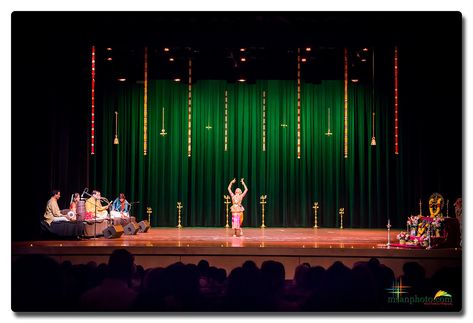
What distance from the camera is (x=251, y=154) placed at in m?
15.6

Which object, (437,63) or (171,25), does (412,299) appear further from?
(171,25)

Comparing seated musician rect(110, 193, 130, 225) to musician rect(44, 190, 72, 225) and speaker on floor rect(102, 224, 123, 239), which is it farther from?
musician rect(44, 190, 72, 225)

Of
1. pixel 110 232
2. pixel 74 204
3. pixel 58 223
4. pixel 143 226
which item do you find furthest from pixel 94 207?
pixel 58 223

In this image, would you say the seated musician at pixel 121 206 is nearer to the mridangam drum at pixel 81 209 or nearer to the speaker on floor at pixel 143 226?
the speaker on floor at pixel 143 226

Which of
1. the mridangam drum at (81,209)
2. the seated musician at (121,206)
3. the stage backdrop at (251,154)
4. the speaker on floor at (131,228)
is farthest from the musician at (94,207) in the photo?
the stage backdrop at (251,154)

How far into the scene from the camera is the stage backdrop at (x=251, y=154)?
595 inches

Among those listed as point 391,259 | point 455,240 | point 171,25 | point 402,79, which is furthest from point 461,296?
point 402,79

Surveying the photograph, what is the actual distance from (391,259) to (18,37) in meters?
4.80

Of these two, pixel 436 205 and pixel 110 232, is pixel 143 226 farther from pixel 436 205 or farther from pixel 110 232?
pixel 436 205

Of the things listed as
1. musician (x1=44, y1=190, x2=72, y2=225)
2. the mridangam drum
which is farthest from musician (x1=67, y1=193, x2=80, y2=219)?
musician (x1=44, y1=190, x2=72, y2=225)

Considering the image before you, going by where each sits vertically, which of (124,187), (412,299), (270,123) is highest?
(270,123)

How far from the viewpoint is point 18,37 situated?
7.12 metres

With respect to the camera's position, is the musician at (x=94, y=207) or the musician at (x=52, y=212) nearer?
the musician at (x=52, y=212)

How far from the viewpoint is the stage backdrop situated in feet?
49.5
